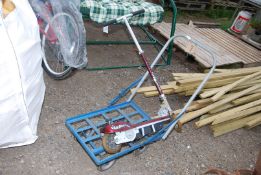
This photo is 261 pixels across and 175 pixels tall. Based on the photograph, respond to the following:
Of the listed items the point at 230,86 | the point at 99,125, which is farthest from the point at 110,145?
the point at 230,86

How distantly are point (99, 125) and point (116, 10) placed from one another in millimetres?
1432

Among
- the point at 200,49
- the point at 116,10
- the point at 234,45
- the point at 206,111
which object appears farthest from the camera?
the point at 234,45

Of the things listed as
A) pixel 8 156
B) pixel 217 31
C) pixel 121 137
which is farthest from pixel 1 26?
pixel 217 31

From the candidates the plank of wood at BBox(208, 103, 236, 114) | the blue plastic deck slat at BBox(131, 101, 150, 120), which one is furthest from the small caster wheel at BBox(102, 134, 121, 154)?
the plank of wood at BBox(208, 103, 236, 114)

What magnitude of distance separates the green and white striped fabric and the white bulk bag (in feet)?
3.07

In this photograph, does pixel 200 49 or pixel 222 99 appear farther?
pixel 200 49

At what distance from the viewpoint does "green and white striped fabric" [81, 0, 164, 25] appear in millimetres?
3465

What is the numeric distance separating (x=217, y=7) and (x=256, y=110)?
428 centimetres

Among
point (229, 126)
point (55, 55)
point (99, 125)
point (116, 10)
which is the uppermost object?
point (116, 10)

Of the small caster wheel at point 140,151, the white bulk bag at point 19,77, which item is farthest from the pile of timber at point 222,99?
the white bulk bag at point 19,77

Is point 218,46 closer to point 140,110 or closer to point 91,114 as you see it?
point 140,110

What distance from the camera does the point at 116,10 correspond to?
3588 mm

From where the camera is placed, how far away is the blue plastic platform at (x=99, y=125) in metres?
2.59

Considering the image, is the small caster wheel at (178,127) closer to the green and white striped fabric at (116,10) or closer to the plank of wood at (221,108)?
the plank of wood at (221,108)
